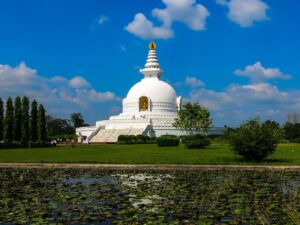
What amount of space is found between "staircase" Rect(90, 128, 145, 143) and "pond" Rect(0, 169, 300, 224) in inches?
1777

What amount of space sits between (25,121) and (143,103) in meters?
25.8

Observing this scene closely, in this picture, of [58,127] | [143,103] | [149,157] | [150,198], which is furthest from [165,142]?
[58,127]

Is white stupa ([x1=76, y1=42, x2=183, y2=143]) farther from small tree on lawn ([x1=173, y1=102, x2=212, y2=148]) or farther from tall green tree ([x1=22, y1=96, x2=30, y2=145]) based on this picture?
tall green tree ([x1=22, y1=96, x2=30, y2=145])

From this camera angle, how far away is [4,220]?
10.4 m

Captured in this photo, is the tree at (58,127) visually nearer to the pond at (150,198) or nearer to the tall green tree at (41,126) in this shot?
the tall green tree at (41,126)

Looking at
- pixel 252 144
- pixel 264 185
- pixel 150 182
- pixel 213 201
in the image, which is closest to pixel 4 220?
pixel 213 201

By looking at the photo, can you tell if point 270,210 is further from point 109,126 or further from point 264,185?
point 109,126

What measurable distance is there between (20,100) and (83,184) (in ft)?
146

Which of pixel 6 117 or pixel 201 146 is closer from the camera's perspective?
pixel 201 146

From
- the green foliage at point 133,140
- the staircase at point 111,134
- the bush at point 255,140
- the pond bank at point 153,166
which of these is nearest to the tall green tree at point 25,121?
the green foliage at point 133,140

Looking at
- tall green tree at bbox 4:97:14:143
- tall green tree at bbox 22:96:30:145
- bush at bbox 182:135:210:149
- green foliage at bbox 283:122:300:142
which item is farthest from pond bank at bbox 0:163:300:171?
green foliage at bbox 283:122:300:142

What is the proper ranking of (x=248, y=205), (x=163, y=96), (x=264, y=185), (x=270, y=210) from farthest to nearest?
(x=163, y=96) → (x=264, y=185) → (x=248, y=205) → (x=270, y=210)

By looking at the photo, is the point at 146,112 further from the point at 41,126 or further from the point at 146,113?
the point at 41,126

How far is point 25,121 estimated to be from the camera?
5866 cm
